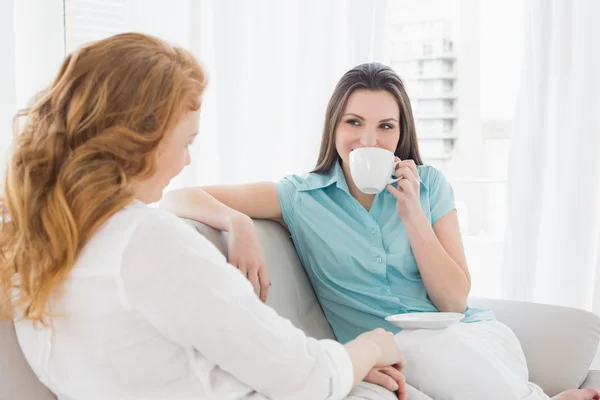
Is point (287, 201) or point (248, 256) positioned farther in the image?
point (287, 201)

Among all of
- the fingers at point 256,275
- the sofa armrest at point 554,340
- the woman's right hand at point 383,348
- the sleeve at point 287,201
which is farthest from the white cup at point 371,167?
the sofa armrest at point 554,340

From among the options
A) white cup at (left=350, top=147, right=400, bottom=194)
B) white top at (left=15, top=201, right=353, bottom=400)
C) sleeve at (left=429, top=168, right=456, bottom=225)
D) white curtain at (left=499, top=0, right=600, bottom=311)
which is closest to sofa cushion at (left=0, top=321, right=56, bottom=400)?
white top at (left=15, top=201, right=353, bottom=400)

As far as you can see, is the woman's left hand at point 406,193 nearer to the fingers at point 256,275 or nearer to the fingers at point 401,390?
the fingers at point 256,275

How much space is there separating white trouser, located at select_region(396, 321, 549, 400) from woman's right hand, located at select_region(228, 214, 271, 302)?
34 cm

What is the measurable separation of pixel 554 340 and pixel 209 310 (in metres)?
1.23

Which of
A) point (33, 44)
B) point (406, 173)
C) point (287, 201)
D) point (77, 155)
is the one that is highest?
point (33, 44)

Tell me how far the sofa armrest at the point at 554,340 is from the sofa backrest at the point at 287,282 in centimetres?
53

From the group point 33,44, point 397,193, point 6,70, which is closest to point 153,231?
point 397,193

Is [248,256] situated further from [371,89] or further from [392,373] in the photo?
[371,89]

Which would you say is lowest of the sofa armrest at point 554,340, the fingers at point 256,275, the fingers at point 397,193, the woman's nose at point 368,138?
the sofa armrest at point 554,340

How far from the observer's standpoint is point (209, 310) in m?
0.94

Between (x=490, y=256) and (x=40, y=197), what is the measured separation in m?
2.96

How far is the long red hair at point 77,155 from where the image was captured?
96cm

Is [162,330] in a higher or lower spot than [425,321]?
higher
